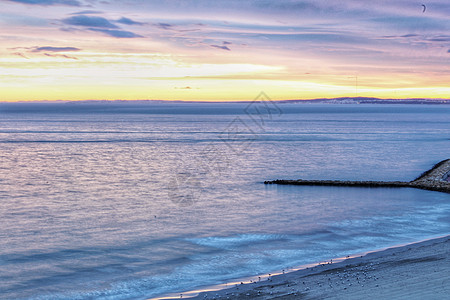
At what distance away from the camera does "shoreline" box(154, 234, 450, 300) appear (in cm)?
1348

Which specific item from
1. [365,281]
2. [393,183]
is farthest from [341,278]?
[393,183]

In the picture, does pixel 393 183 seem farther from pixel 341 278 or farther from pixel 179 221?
pixel 341 278

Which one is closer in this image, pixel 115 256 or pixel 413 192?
pixel 115 256

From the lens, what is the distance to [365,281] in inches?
564

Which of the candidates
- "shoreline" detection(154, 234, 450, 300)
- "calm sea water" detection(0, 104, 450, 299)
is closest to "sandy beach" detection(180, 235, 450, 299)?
"shoreline" detection(154, 234, 450, 300)

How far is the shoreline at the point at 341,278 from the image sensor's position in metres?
13.5

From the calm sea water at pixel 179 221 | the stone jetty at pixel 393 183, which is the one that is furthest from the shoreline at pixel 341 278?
the stone jetty at pixel 393 183

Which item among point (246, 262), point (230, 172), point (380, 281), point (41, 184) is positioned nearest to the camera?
point (380, 281)

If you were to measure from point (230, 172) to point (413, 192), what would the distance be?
16.8 m

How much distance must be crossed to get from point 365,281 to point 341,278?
767mm

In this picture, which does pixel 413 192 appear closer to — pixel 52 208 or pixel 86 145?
pixel 52 208

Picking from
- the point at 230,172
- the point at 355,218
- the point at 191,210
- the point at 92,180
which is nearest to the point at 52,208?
the point at 191,210

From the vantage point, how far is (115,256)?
1858 centimetres

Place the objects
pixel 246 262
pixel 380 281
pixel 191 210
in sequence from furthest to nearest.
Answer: pixel 191 210 → pixel 246 262 → pixel 380 281
